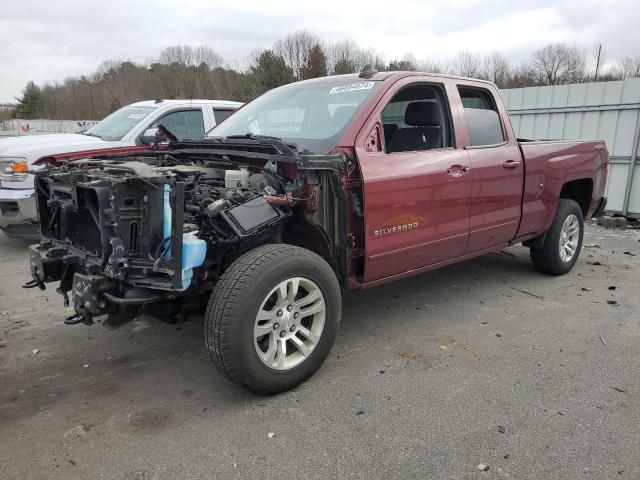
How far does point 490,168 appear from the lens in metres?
4.28

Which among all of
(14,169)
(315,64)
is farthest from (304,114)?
(315,64)

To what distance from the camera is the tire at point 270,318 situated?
273cm

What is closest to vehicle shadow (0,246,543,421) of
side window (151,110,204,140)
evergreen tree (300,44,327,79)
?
side window (151,110,204,140)

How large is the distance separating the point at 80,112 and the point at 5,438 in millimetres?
45542

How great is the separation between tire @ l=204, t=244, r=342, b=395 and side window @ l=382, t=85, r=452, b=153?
5.03ft

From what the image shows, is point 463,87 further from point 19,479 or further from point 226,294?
point 19,479

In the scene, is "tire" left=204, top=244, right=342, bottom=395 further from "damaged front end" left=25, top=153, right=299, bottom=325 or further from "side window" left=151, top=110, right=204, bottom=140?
"side window" left=151, top=110, right=204, bottom=140

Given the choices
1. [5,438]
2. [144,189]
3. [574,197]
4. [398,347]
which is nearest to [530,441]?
[398,347]

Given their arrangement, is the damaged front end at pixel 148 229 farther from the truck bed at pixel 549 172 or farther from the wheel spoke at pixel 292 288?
the truck bed at pixel 549 172

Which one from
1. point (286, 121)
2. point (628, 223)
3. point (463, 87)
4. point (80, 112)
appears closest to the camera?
point (286, 121)

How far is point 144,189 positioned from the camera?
273cm

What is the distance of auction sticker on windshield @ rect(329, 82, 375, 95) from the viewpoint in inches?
147

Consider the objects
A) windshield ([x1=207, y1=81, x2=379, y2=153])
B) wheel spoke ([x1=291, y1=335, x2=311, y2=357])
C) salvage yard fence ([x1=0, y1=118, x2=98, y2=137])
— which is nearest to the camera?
wheel spoke ([x1=291, y1=335, x2=311, y2=357])

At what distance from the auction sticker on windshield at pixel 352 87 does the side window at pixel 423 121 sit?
1.13 feet
